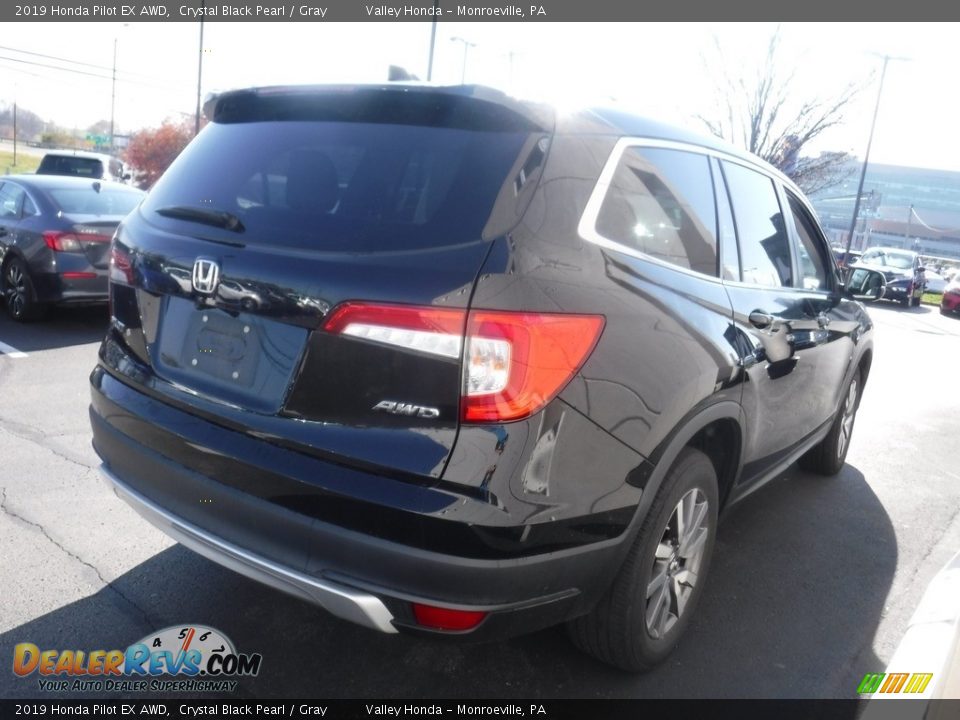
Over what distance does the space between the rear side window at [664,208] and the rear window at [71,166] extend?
1913 centimetres

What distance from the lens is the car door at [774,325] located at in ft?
10.1

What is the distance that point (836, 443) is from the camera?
5.07 meters

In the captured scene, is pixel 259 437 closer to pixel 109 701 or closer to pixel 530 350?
pixel 530 350

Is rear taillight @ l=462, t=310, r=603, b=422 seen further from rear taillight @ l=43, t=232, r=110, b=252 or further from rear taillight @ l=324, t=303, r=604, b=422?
rear taillight @ l=43, t=232, r=110, b=252

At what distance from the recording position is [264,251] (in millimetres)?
2225

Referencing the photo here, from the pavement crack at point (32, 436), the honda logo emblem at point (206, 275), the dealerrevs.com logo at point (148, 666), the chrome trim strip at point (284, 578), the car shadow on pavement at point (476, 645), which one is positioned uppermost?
the honda logo emblem at point (206, 275)

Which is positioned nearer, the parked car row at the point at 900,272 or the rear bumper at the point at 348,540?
the rear bumper at the point at 348,540

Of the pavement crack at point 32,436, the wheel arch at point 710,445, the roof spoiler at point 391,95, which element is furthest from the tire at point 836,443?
the pavement crack at point 32,436

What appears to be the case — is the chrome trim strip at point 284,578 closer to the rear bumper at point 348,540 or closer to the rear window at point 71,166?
the rear bumper at point 348,540

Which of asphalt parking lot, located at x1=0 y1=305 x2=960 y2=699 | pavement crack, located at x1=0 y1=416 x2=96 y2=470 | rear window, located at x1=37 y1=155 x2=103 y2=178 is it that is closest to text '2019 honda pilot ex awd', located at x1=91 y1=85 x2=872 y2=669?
asphalt parking lot, located at x1=0 y1=305 x2=960 y2=699

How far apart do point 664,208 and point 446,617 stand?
1.47 m

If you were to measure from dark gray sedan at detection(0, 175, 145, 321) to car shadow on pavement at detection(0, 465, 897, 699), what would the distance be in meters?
4.93

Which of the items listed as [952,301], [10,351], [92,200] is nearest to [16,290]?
[92,200]

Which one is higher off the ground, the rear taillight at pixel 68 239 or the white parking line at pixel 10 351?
the rear taillight at pixel 68 239
